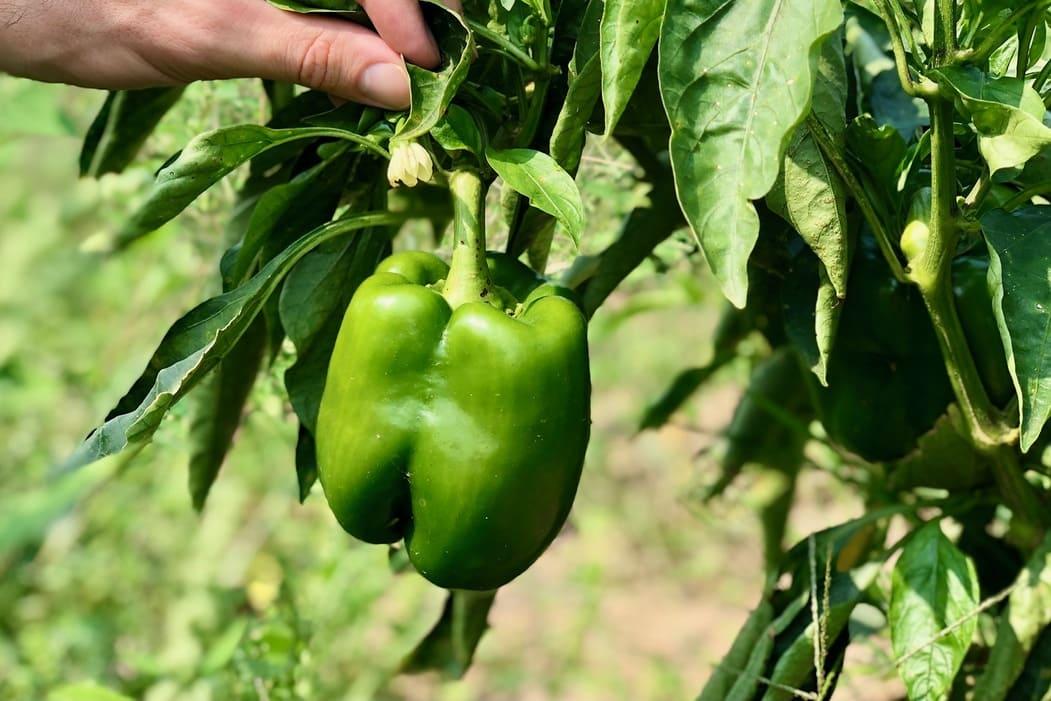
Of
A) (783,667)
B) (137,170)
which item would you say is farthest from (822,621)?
(137,170)

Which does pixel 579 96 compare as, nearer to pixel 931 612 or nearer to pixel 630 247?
pixel 630 247

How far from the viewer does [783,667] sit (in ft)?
3.18

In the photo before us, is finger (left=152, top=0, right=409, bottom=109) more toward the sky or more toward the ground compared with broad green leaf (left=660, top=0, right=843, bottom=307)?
more toward the ground

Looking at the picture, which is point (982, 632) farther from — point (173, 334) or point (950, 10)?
point (173, 334)

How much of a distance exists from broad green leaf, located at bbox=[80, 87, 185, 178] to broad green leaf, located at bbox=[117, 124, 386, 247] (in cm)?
31

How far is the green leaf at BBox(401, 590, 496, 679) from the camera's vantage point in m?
1.18

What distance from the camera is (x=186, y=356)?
0.81 meters

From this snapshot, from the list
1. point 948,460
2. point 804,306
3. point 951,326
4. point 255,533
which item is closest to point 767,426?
point 948,460

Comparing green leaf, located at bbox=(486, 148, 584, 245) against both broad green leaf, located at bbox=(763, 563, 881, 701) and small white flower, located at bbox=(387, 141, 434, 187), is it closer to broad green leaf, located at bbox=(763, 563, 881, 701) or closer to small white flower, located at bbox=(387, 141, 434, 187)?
small white flower, located at bbox=(387, 141, 434, 187)

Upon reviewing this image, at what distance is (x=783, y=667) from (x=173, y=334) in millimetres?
546

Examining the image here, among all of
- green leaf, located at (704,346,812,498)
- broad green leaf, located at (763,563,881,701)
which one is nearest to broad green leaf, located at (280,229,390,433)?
broad green leaf, located at (763,563,881,701)

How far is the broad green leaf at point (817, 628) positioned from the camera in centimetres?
97

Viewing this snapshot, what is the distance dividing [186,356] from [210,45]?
24cm

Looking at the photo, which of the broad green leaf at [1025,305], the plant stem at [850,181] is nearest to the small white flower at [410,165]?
the plant stem at [850,181]
